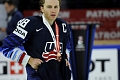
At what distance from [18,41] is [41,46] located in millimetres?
201

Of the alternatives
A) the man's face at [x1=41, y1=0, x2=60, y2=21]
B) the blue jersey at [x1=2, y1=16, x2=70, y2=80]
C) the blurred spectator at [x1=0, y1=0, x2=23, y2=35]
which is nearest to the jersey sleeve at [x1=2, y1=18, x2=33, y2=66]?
the blue jersey at [x1=2, y1=16, x2=70, y2=80]

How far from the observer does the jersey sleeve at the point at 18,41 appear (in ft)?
12.0

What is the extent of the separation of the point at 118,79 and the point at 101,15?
3.93m

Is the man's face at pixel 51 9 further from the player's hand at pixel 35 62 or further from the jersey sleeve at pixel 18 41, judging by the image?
the player's hand at pixel 35 62

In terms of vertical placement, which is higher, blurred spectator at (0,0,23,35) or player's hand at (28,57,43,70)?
player's hand at (28,57,43,70)

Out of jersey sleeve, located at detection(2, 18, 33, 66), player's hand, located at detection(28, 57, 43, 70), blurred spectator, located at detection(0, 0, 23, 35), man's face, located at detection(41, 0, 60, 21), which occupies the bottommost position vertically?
blurred spectator, located at detection(0, 0, 23, 35)

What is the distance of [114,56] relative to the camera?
22.6 ft

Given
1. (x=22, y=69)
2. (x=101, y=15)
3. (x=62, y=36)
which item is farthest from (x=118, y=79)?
(x=101, y=15)

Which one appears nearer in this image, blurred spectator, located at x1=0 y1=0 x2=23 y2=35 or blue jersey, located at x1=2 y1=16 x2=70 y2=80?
blue jersey, located at x1=2 y1=16 x2=70 y2=80

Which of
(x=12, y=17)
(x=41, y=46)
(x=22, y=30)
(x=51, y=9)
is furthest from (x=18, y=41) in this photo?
(x=12, y=17)

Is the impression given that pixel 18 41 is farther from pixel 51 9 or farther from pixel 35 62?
pixel 51 9

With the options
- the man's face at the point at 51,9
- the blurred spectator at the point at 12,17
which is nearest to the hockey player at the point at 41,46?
the man's face at the point at 51,9

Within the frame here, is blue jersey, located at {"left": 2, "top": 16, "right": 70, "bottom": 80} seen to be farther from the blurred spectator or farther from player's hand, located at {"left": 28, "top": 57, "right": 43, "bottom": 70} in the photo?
the blurred spectator

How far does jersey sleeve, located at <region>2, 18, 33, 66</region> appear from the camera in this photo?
3664 mm
